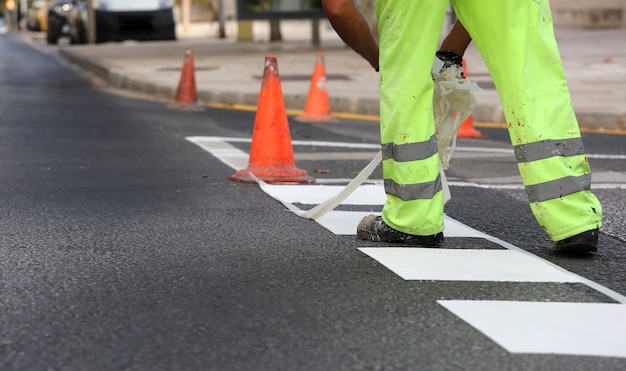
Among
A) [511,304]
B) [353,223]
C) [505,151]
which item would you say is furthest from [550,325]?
[505,151]

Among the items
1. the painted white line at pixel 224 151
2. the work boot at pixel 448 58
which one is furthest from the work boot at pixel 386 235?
the painted white line at pixel 224 151

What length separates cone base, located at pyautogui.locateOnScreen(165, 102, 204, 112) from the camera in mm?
13310

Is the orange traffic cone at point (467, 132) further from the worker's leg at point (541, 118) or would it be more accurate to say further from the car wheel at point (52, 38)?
the car wheel at point (52, 38)

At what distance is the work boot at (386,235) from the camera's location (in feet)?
16.5

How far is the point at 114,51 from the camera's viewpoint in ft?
81.4

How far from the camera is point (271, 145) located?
7492mm

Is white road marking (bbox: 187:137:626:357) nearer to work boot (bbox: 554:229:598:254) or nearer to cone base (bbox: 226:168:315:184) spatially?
work boot (bbox: 554:229:598:254)

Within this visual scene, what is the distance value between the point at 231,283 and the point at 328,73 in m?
12.9

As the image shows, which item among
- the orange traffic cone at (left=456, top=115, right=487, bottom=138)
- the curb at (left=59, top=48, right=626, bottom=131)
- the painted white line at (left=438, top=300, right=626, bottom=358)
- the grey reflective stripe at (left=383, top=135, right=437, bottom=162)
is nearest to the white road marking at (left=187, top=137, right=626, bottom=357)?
the painted white line at (left=438, top=300, right=626, bottom=358)

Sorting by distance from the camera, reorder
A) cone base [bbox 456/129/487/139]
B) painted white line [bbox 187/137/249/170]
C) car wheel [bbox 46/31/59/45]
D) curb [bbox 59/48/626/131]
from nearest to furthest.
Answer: painted white line [bbox 187/137/249/170], cone base [bbox 456/129/487/139], curb [bbox 59/48/626/131], car wheel [bbox 46/31/59/45]

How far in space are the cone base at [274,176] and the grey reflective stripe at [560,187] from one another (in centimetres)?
263

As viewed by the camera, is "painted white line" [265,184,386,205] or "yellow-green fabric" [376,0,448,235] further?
"painted white line" [265,184,386,205]

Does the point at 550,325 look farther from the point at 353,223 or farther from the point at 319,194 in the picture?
the point at 319,194

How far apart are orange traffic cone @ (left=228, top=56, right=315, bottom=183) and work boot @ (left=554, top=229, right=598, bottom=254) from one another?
8.61ft
